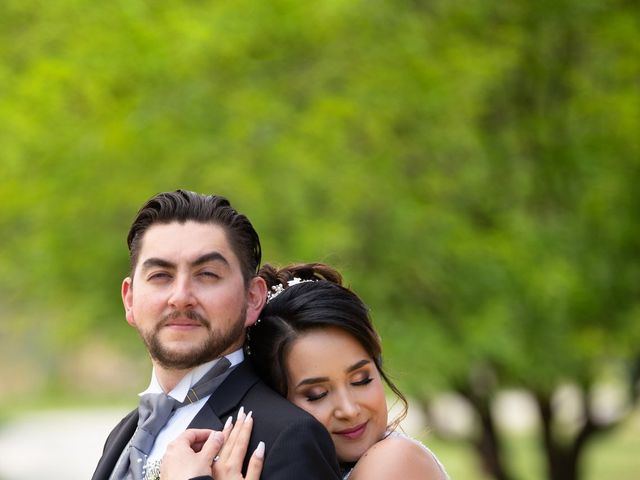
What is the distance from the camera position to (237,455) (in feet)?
9.75


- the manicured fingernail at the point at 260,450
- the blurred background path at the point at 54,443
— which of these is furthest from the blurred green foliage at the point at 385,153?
the blurred background path at the point at 54,443

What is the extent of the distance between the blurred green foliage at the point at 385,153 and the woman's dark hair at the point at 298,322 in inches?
198

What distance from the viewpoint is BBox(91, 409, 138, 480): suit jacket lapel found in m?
3.40

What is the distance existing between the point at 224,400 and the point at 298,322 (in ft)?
1.20

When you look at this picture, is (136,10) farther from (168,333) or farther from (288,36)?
(168,333)

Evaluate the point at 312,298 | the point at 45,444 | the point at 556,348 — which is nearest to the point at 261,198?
the point at 556,348

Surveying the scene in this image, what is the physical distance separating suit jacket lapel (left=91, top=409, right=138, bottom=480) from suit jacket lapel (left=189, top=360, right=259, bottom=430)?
34 centimetres

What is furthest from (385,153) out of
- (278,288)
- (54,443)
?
(54,443)

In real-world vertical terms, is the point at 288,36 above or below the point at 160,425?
above

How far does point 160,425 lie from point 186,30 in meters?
6.26

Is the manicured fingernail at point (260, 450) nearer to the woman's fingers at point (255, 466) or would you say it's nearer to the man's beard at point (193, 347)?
the woman's fingers at point (255, 466)

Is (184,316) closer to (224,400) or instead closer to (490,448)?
(224,400)

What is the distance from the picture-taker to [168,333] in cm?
307

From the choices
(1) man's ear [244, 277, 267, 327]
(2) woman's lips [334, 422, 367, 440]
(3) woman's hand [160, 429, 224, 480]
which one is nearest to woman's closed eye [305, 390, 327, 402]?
(2) woman's lips [334, 422, 367, 440]
